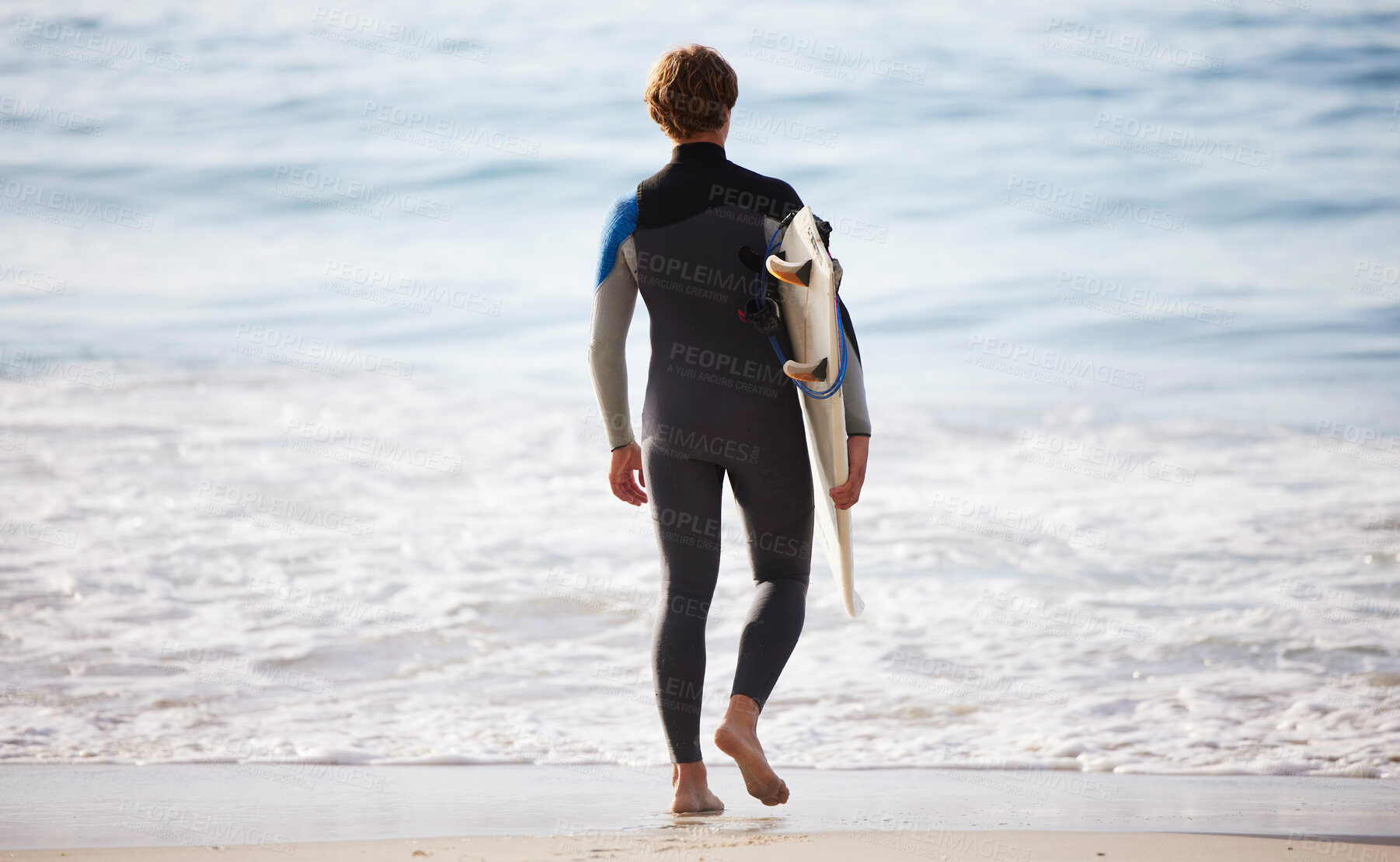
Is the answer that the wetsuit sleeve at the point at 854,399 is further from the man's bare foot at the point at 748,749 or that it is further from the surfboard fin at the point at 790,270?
the man's bare foot at the point at 748,749

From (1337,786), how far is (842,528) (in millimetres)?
1785

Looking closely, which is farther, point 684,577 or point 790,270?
point 684,577

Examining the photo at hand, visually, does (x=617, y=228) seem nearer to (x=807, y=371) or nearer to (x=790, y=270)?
(x=790, y=270)

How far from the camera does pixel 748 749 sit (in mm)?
2334

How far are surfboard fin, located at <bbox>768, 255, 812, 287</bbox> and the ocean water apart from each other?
1.80 meters

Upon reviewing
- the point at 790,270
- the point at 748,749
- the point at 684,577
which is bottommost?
the point at 748,749

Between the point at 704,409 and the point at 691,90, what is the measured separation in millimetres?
693

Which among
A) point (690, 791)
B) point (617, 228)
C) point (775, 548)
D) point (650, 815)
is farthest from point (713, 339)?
point (650, 815)

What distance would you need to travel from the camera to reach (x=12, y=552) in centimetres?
581

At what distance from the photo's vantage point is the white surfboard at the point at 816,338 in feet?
7.89

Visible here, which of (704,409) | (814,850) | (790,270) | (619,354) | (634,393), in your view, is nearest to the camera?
(814,850)

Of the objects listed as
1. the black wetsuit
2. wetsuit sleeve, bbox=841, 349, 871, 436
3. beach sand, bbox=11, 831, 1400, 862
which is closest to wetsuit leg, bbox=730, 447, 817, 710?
the black wetsuit

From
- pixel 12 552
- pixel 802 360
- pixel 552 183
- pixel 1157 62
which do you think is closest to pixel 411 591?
pixel 12 552

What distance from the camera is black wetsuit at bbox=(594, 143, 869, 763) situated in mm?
Answer: 2504
